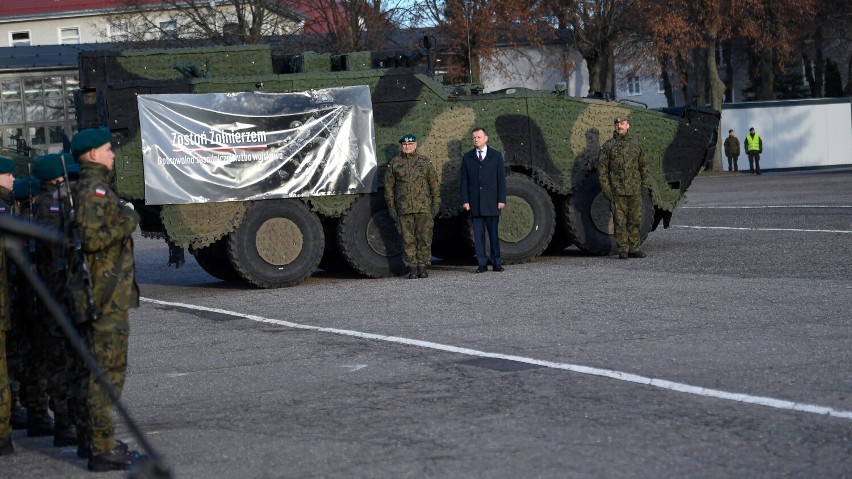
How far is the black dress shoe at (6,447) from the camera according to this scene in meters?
7.60

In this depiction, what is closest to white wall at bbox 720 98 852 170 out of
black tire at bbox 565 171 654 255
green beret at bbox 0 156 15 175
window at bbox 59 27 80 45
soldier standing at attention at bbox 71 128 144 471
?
black tire at bbox 565 171 654 255

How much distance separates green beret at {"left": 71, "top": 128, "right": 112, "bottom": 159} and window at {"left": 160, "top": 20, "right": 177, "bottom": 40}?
33.3 metres

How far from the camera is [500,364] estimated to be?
9.55 meters

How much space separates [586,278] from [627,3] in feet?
118

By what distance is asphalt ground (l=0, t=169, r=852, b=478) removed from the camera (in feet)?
22.6

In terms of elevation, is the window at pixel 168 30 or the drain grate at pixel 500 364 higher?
the window at pixel 168 30

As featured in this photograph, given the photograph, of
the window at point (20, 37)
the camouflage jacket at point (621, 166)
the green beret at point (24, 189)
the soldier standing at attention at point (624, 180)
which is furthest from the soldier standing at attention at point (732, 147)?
the green beret at point (24, 189)

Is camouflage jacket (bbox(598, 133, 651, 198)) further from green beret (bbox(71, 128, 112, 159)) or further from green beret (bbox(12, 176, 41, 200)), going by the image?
green beret (bbox(71, 128, 112, 159))

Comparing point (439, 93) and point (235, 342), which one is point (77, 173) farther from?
point (439, 93)

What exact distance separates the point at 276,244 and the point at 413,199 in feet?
5.36

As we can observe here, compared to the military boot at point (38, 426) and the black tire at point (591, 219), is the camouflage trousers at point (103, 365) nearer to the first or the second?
the military boot at point (38, 426)

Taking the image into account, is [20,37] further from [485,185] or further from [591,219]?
[485,185]

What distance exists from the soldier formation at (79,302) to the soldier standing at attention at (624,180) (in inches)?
375

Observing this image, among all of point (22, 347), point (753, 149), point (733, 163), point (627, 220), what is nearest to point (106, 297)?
point (22, 347)
